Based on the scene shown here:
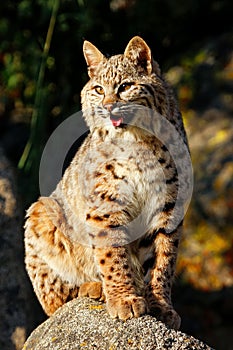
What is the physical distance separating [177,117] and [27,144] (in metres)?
3.97

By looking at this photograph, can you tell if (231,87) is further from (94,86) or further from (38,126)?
(94,86)

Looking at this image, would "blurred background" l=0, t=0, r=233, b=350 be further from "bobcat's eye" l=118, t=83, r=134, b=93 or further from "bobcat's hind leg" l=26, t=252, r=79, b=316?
"bobcat's eye" l=118, t=83, r=134, b=93

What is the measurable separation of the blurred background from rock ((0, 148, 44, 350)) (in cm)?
106

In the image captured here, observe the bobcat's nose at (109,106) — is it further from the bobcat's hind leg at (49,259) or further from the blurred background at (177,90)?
the blurred background at (177,90)

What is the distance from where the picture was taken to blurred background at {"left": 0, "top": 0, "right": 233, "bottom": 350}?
10.5m

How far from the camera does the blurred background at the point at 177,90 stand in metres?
10.5

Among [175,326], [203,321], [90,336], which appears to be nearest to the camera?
[90,336]

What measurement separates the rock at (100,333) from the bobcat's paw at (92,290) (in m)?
0.20

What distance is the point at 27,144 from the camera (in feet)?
35.0

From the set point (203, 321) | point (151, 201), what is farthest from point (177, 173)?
point (203, 321)

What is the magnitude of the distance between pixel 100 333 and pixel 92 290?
90 cm

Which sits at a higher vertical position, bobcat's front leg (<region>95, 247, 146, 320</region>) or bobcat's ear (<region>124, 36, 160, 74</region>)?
bobcat's ear (<region>124, 36, 160, 74</region>)

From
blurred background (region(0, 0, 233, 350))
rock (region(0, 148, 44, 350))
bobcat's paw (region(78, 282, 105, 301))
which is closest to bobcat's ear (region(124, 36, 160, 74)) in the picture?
bobcat's paw (region(78, 282, 105, 301))

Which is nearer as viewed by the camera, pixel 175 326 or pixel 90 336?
pixel 90 336
